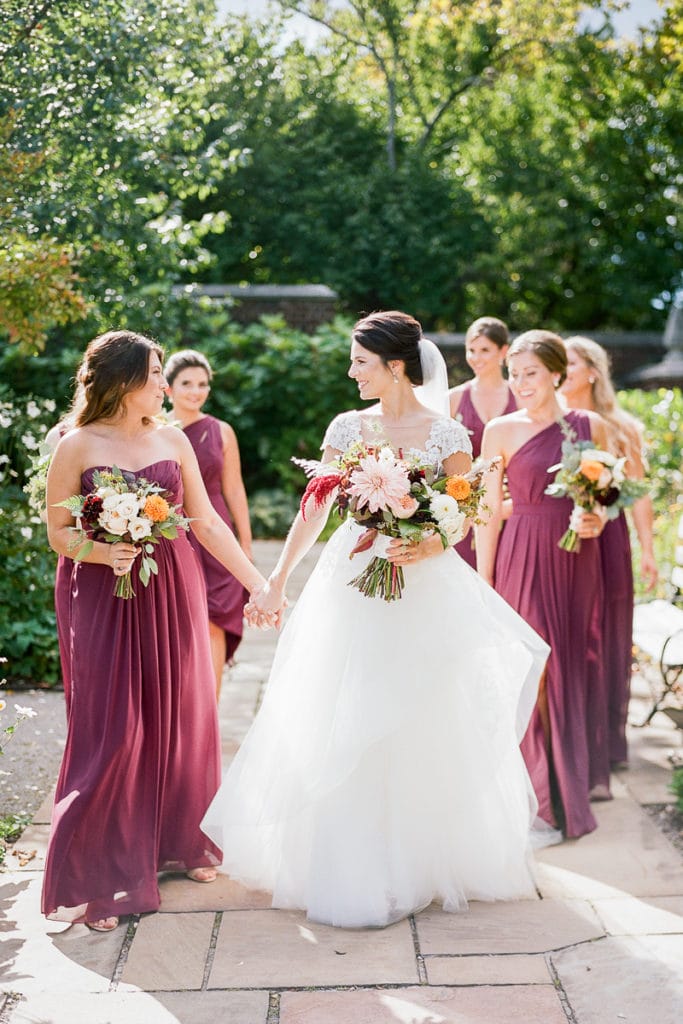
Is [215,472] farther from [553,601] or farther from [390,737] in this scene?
[390,737]

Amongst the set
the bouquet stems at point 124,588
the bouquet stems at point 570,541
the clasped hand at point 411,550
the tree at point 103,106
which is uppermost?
the tree at point 103,106

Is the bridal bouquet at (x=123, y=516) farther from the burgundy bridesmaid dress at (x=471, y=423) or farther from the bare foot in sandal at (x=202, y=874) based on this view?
the burgundy bridesmaid dress at (x=471, y=423)

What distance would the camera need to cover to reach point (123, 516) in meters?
3.56

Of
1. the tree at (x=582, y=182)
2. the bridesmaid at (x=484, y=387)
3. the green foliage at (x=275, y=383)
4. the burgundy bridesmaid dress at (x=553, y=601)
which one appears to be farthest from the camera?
the tree at (x=582, y=182)

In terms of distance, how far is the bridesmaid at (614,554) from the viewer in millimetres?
5398

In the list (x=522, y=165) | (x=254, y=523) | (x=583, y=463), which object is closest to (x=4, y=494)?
(x=583, y=463)

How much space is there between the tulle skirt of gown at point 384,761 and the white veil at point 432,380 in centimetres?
63

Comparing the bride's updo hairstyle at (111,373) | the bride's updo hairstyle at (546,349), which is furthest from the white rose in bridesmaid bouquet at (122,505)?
the bride's updo hairstyle at (546,349)

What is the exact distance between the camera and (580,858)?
442 centimetres

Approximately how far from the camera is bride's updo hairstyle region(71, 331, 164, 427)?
3832 millimetres

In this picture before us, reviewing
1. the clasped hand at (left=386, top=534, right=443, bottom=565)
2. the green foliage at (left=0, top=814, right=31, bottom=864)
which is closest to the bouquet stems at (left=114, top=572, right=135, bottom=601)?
the clasped hand at (left=386, top=534, right=443, bottom=565)

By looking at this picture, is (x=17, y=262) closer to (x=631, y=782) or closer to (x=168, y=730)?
(x=168, y=730)

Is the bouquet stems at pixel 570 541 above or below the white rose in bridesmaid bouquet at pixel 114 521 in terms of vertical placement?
below

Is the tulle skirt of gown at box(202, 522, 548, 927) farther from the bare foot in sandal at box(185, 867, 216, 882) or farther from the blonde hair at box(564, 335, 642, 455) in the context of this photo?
the blonde hair at box(564, 335, 642, 455)
